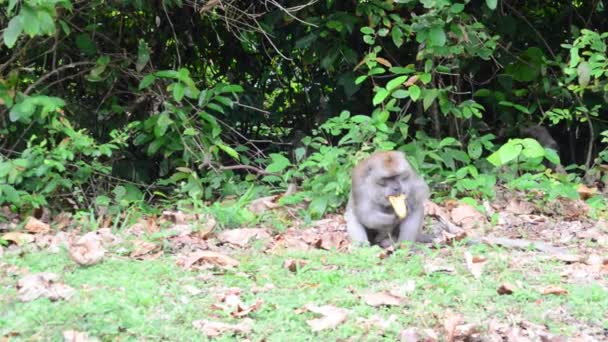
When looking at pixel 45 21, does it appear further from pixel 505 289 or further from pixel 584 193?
pixel 584 193

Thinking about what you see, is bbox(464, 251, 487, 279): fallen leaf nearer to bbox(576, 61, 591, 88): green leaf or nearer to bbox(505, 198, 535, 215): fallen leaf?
bbox(505, 198, 535, 215): fallen leaf

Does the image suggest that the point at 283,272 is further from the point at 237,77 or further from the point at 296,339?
the point at 237,77

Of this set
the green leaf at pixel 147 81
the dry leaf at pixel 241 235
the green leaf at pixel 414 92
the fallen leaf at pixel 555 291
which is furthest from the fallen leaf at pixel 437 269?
the green leaf at pixel 147 81

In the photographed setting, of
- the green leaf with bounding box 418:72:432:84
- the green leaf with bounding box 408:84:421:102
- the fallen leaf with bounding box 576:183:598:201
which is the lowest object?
the fallen leaf with bounding box 576:183:598:201

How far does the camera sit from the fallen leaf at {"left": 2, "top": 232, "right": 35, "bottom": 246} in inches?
254

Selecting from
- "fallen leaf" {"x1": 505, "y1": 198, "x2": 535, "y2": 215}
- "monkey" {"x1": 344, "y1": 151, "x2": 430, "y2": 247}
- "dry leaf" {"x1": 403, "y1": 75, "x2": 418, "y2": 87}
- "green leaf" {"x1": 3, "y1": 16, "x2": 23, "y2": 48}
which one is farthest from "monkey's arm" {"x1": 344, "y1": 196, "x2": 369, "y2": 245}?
"green leaf" {"x1": 3, "y1": 16, "x2": 23, "y2": 48}

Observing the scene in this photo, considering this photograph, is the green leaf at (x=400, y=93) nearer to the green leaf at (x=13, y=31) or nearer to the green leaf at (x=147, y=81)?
the green leaf at (x=147, y=81)

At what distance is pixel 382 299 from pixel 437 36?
4.04 m

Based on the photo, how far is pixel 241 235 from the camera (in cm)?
657

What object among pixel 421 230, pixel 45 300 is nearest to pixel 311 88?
pixel 421 230

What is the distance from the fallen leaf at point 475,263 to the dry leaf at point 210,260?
1507mm

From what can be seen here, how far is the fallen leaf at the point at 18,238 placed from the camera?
6.45 metres

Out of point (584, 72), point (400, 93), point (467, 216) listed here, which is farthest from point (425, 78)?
point (467, 216)

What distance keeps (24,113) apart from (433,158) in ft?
12.8
